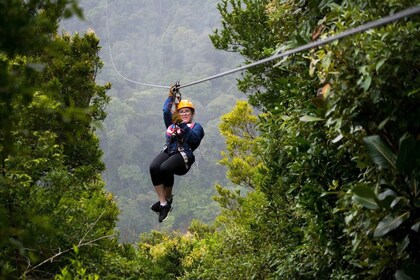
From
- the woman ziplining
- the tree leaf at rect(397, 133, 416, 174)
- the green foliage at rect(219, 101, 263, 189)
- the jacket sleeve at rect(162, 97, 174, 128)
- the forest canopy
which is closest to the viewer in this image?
the forest canopy

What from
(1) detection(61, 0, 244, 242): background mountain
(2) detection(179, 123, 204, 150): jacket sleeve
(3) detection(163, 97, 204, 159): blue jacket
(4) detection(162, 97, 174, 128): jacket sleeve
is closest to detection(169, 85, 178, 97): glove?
(4) detection(162, 97, 174, 128): jacket sleeve

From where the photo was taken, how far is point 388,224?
8.07 ft

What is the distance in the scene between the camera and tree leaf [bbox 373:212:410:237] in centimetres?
244

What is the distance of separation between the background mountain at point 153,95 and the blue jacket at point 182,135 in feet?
81.0

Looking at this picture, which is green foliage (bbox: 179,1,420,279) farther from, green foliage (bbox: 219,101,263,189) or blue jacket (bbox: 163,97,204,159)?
green foliage (bbox: 219,101,263,189)

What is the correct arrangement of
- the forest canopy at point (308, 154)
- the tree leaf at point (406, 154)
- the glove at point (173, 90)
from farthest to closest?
the glove at point (173, 90) → the tree leaf at point (406, 154) → the forest canopy at point (308, 154)

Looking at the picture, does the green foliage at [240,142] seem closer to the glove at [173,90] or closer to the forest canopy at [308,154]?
the forest canopy at [308,154]

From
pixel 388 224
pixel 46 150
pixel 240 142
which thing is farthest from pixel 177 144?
pixel 240 142

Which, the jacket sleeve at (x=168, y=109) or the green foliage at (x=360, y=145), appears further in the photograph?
the jacket sleeve at (x=168, y=109)

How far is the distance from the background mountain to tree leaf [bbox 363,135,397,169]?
2819 centimetres

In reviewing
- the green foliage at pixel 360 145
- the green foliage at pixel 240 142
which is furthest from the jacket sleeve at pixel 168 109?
the green foliage at pixel 240 142

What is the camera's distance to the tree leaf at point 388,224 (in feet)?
8.00

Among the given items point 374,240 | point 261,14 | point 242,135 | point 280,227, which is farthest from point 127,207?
point 374,240

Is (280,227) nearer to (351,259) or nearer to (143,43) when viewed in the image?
(351,259)
